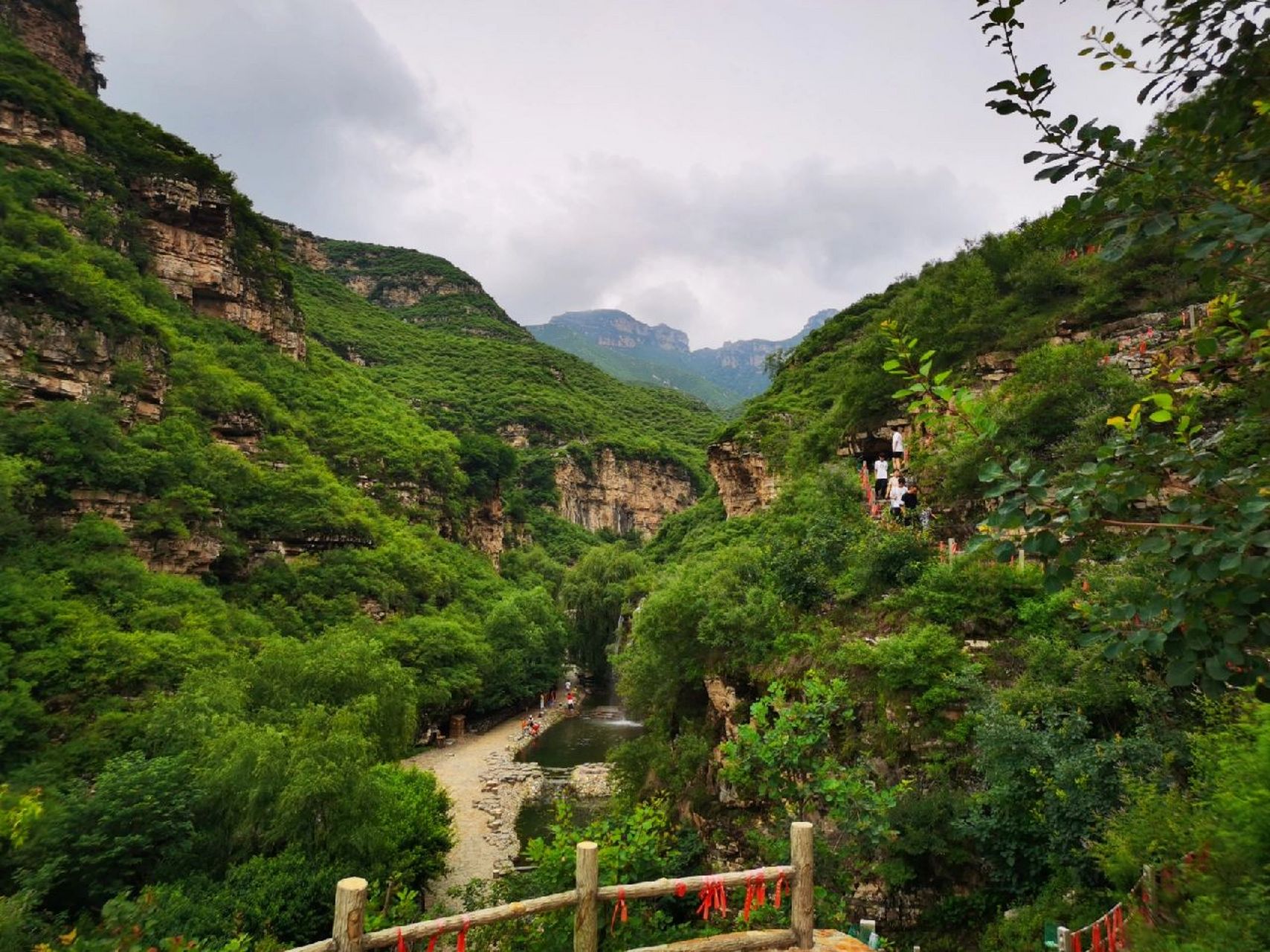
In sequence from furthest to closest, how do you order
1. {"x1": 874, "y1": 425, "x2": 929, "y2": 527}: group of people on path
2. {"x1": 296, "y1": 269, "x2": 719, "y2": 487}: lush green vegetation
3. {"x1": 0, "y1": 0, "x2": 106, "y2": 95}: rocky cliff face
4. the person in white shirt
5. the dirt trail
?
{"x1": 296, "y1": 269, "x2": 719, "y2": 487}: lush green vegetation, {"x1": 0, "y1": 0, "x2": 106, "y2": 95}: rocky cliff face, the dirt trail, the person in white shirt, {"x1": 874, "y1": 425, "x2": 929, "y2": 527}: group of people on path

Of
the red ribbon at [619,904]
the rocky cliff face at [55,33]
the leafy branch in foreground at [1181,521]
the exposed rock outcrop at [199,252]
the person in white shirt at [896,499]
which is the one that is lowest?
the red ribbon at [619,904]

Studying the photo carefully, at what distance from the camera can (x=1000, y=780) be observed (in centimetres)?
717

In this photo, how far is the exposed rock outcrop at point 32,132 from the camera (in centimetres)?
2762

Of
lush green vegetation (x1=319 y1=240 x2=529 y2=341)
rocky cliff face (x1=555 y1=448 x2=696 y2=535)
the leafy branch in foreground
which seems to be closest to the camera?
the leafy branch in foreground

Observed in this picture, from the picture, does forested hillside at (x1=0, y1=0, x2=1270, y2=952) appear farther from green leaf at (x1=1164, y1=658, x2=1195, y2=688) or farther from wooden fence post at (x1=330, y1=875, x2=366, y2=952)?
wooden fence post at (x1=330, y1=875, x2=366, y2=952)

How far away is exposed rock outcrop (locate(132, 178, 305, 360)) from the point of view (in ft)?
113

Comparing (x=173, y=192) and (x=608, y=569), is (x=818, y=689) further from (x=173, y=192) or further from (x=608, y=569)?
(x=173, y=192)

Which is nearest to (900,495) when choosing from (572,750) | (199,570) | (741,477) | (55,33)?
(741,477)

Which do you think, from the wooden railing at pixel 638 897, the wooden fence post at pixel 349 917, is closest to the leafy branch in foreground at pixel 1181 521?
the wooden railing at pixel 638 897

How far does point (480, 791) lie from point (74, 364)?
72.8ft

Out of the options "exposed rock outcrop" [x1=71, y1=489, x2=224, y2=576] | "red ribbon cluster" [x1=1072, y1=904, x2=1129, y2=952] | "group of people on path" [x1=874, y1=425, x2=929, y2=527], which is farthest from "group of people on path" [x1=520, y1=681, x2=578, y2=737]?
"red ribbon cluster" [x1=1072, y1=904, x2=1129, y2=952]

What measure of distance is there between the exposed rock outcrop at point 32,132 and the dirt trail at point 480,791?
1333 inches

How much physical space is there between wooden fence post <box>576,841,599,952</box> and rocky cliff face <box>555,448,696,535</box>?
6844 cm

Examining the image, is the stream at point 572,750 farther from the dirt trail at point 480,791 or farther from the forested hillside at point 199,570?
the forested hillside at point 199,570
